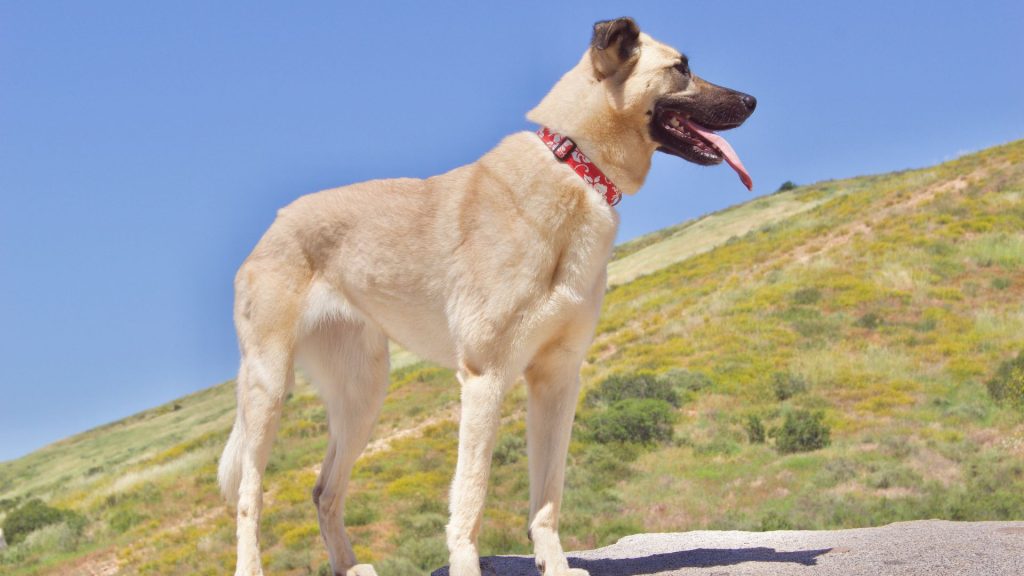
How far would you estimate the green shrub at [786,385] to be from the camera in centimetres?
2078

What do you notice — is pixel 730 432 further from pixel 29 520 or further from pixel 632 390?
pixel 29 520

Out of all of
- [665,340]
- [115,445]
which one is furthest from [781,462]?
[115,445]

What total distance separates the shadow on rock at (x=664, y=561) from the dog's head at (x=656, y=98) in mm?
2771

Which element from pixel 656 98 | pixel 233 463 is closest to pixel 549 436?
pixel 656 98

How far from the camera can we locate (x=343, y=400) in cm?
686

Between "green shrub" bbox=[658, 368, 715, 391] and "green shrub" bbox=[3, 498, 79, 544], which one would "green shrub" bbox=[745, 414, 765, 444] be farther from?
"green shrub" bbox=[3, 498, 79, 544]

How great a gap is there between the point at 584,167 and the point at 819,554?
3406 mm

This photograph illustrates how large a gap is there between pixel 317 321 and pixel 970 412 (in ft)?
52.6

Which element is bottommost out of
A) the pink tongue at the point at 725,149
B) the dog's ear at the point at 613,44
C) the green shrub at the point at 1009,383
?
the green shrub at the point at 1009,383

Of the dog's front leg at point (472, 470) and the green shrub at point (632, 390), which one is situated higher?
the dog's front leg at point (472, 470)

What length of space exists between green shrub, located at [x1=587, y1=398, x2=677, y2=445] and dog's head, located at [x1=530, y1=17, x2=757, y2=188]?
14053 mm

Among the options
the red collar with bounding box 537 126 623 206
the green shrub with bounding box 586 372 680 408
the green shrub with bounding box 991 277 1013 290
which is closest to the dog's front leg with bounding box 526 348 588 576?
the red collar with bounding box 537 126 623 206

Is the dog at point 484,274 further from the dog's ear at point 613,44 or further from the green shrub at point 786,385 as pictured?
the green shrub at point 786,385

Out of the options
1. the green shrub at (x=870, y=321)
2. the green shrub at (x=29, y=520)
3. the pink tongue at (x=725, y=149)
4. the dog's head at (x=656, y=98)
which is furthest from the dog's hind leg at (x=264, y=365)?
the green shrub at (x=870, y=321)
